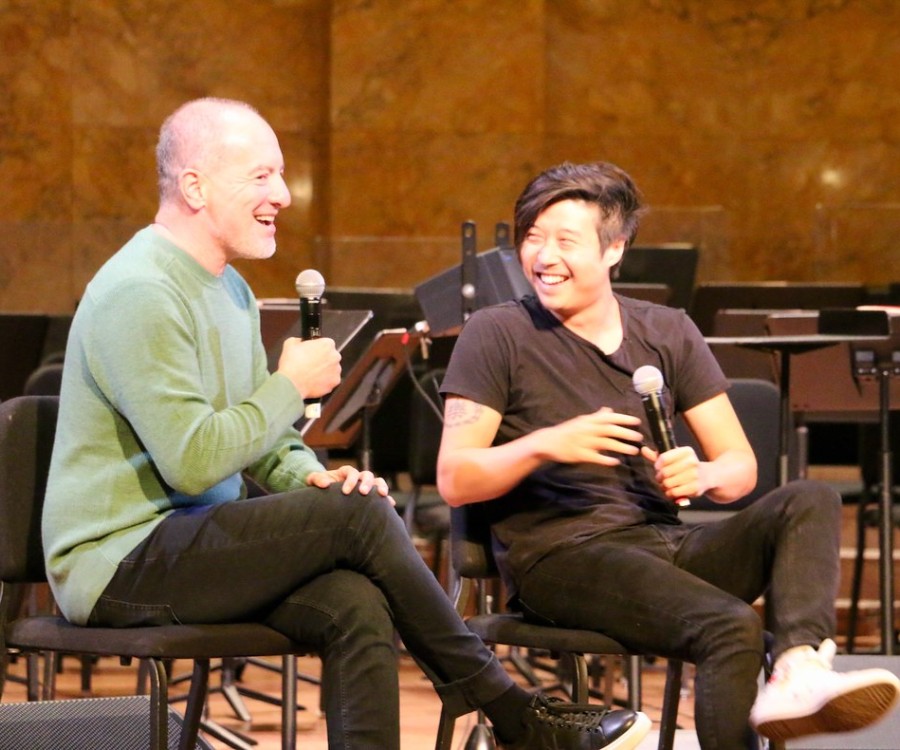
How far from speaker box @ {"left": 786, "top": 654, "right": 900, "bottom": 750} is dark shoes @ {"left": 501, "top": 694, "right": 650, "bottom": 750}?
42cm

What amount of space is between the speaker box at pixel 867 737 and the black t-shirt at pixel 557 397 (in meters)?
0.40

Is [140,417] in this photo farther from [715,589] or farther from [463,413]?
[715,589]

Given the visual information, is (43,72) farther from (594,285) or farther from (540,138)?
(594,285)

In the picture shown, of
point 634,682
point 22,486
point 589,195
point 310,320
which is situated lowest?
point 634,682

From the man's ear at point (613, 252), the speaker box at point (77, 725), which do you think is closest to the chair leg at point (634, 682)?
the man's ear at point (613, 252)

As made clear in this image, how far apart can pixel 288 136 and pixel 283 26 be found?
20.9 inches

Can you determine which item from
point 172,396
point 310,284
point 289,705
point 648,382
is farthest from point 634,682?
point 172,396

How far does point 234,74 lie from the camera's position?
24.1 ft

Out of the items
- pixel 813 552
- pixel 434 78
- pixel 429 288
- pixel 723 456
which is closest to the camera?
pixel 813 552

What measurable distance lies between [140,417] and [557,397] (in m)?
0.79

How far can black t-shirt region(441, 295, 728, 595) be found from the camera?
2.67m

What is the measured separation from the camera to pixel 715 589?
248cm

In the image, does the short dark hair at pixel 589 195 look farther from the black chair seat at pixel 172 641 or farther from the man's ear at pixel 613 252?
the black chair seat at pixel 172 641

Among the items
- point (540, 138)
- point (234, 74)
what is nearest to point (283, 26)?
point (234, 74)
